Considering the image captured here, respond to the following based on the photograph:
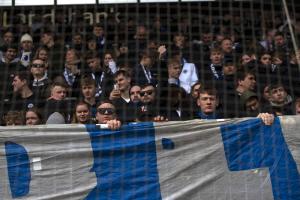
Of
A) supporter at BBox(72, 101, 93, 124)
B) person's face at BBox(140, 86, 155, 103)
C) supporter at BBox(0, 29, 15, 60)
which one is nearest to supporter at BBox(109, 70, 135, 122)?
person's face at BBox(140, 86, 155, 103)

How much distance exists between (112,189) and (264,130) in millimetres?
1284

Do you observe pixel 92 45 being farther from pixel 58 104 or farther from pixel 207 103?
pixel 207 103

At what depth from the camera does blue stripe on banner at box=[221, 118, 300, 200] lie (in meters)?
4.85

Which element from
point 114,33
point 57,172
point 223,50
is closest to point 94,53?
point 114,33

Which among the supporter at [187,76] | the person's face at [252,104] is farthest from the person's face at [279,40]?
the person's face at [252,104]

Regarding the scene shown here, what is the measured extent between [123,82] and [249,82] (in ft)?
4.30

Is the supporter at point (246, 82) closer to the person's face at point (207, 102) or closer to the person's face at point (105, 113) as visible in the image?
the person's face at point (207, 102)

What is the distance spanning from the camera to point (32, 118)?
541cm

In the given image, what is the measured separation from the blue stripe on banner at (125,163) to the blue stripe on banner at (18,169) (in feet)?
1.66

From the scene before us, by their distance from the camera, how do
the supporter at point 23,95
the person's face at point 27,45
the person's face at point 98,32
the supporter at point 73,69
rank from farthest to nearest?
the person's face at point 98,32 → the person's face at point 27,45 → the supporter at point 73,69 → the supporter at point 23,95

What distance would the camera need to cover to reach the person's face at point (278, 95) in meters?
5.91

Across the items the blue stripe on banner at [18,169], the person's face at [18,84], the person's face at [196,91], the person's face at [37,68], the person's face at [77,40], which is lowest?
the blue stripe on banner at [18,169]

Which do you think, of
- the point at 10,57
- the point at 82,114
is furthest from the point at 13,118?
the point at 10,57

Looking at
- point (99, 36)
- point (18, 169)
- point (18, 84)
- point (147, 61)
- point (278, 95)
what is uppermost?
point (99, 36)
